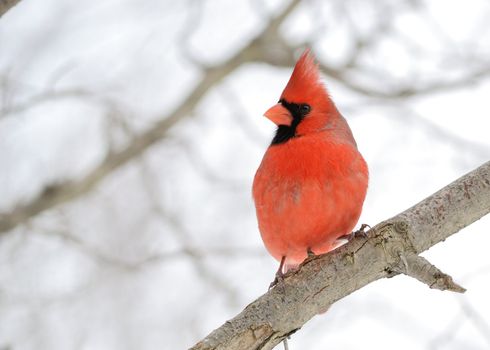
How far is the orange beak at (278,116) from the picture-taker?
2814 mm

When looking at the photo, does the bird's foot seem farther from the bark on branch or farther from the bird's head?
the bird's head

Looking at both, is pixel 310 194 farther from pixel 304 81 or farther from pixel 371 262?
pixel 304 81

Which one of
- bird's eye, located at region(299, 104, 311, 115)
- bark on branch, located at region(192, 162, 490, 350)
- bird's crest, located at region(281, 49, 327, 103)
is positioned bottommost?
bark on branch, located at region(192, 162, 490, 350)

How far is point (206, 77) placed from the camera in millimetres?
5391

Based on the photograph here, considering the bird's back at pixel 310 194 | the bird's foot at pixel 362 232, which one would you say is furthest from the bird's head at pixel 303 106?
the bird's foot at pixel 362 232

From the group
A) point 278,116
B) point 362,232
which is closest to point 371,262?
point 362,232

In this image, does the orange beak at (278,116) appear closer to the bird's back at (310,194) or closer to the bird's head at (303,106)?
the bird's head at (303,106)

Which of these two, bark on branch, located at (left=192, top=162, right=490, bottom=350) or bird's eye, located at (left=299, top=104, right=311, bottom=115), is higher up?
bird's eye, located at (left=299, top=104, right=311, bottom=115)

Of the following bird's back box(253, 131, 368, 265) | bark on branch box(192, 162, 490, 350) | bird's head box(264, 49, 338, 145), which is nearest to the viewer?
bark on branch box(192, 162, 490, 350)

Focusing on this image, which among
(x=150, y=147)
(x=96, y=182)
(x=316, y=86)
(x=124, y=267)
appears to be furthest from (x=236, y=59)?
(x=316, y=86)

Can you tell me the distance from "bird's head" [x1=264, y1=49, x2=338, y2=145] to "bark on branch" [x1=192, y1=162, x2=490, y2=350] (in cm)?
72

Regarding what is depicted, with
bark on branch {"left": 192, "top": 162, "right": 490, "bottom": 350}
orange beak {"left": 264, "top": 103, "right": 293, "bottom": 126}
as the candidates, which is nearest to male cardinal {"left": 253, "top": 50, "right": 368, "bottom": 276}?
orange beak {"left": 264, "top": 103, "right": 293, "bottom": 126}

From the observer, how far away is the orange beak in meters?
2.81

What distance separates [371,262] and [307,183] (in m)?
0.48
